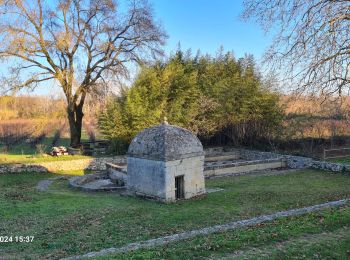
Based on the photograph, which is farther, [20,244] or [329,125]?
[329,125]

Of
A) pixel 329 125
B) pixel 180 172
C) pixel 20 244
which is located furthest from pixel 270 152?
pixel 20 244

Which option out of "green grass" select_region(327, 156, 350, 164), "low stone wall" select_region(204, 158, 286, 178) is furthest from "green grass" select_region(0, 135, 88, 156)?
"green grass" select_region(327, 156, 350, 164)

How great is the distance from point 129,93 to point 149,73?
102 inches

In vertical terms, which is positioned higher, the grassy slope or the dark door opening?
the grassy slope

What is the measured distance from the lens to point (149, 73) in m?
28.9

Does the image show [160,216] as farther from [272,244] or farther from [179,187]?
[272,244]

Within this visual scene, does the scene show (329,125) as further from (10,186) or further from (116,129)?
(10,186)

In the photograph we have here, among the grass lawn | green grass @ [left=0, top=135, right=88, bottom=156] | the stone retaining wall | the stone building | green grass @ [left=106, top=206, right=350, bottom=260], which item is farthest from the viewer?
green grass @ [left=0, top=135, right=88, bottom=156]

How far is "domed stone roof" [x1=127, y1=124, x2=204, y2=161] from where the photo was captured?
1481 centimetres

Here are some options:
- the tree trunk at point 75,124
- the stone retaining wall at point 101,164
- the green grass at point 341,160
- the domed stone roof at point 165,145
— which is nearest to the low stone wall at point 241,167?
the stone retaining wall at point 101,164

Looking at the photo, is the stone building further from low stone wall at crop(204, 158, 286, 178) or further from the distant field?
the distant field

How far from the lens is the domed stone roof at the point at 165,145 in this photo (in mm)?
14812

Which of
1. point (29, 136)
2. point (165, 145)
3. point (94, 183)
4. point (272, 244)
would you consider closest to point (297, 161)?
point (165, 145)

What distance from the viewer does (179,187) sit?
15578 mm
